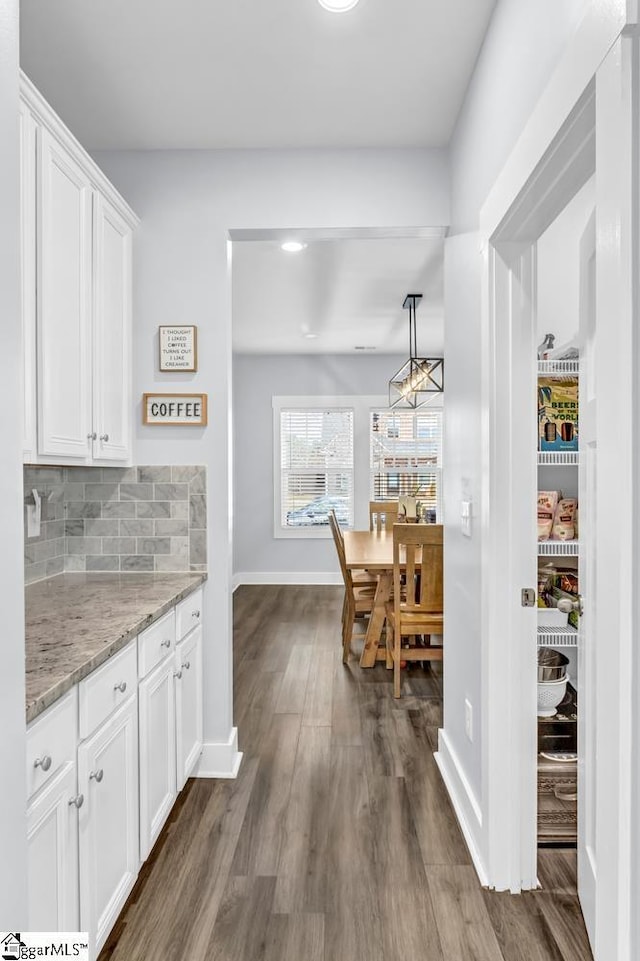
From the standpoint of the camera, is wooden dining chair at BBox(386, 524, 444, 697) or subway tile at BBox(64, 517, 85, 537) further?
wooden dining chair at BBox(386, 524, 444, 697)

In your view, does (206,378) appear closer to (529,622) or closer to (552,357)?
(552,357)

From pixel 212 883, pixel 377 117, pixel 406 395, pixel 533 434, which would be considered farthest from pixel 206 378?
pixel 406 395

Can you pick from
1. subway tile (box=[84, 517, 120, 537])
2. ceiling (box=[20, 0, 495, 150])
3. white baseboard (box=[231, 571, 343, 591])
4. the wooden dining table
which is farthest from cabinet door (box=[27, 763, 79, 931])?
white baseboard (box=[231, 571, 343, 591])

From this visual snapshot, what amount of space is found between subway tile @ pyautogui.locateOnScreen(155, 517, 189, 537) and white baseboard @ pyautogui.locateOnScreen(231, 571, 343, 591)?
4.88 m

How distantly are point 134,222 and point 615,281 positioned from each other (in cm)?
229

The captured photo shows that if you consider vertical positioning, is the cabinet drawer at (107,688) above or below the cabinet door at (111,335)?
below

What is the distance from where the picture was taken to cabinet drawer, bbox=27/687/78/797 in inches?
49.9

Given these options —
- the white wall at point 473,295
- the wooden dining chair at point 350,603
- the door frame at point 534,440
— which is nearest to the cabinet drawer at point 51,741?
the door frame at point 534,440

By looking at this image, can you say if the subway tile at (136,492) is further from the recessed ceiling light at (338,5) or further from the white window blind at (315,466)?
the white window blind at (315,466)

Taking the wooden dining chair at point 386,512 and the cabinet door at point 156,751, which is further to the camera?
the wooden dining chair at point 386,512

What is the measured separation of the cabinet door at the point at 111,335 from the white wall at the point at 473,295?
1.37 meters

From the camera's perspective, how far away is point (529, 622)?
200 cm

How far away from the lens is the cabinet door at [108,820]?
1541mm

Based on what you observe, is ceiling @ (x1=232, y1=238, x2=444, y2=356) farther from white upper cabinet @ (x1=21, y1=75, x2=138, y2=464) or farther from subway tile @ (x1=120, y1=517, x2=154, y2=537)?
subway tile @ (x1=120, y1=517, x2=154, y2=537)
